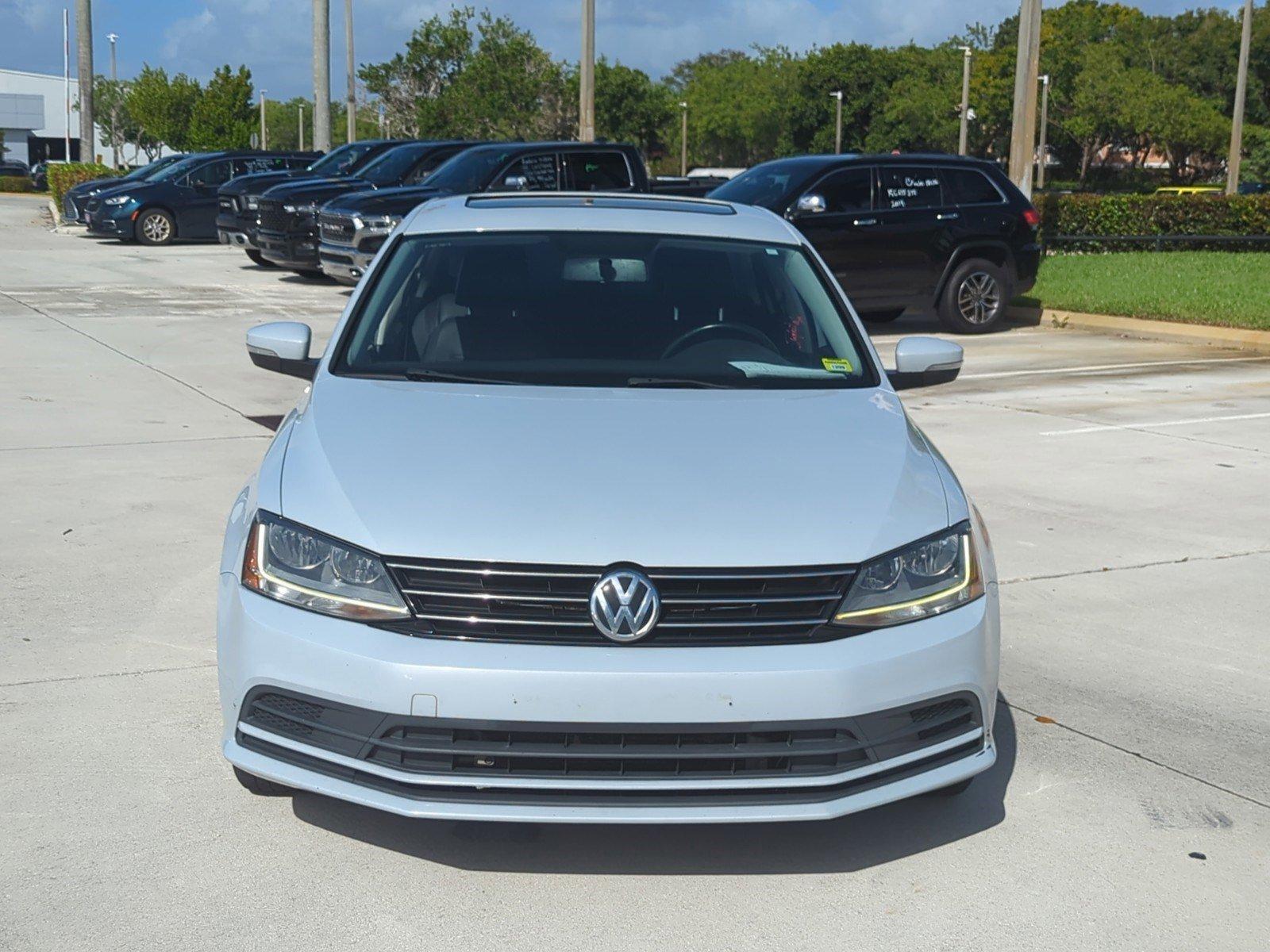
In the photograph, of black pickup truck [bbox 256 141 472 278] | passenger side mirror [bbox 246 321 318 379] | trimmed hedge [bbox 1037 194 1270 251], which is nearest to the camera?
passenger side mirror [bbox 246 321 318 379]

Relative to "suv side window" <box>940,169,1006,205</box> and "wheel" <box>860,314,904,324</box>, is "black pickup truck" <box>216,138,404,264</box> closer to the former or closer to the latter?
"wheel" <box>860,314,904,324</box>

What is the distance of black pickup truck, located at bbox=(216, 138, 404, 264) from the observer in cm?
2262

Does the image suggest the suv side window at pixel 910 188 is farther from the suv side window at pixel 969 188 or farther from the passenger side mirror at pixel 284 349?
the passenger side mirror at pixel 284 349

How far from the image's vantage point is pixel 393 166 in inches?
837

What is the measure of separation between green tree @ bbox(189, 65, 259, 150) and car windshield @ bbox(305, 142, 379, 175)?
142 ft

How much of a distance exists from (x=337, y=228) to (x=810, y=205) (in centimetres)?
587

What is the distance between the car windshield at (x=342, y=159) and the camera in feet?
78.5

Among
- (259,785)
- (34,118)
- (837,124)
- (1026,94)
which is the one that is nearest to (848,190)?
(1026,94)

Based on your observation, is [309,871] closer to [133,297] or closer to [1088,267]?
[133,297]

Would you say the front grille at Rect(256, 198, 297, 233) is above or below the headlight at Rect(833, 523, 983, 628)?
above

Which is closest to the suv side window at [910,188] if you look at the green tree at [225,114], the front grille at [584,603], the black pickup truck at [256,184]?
the black pickup truck at [256,184]

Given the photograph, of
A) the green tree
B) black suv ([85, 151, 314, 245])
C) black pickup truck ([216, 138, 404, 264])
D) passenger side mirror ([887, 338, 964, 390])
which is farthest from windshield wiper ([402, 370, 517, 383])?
the green tree

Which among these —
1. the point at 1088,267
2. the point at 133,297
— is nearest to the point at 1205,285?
the point at 1088,267

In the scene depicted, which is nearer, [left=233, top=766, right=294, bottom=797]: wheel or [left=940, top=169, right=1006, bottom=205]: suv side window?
[left=233, top=766, right=294, bottom=797]: wheel
